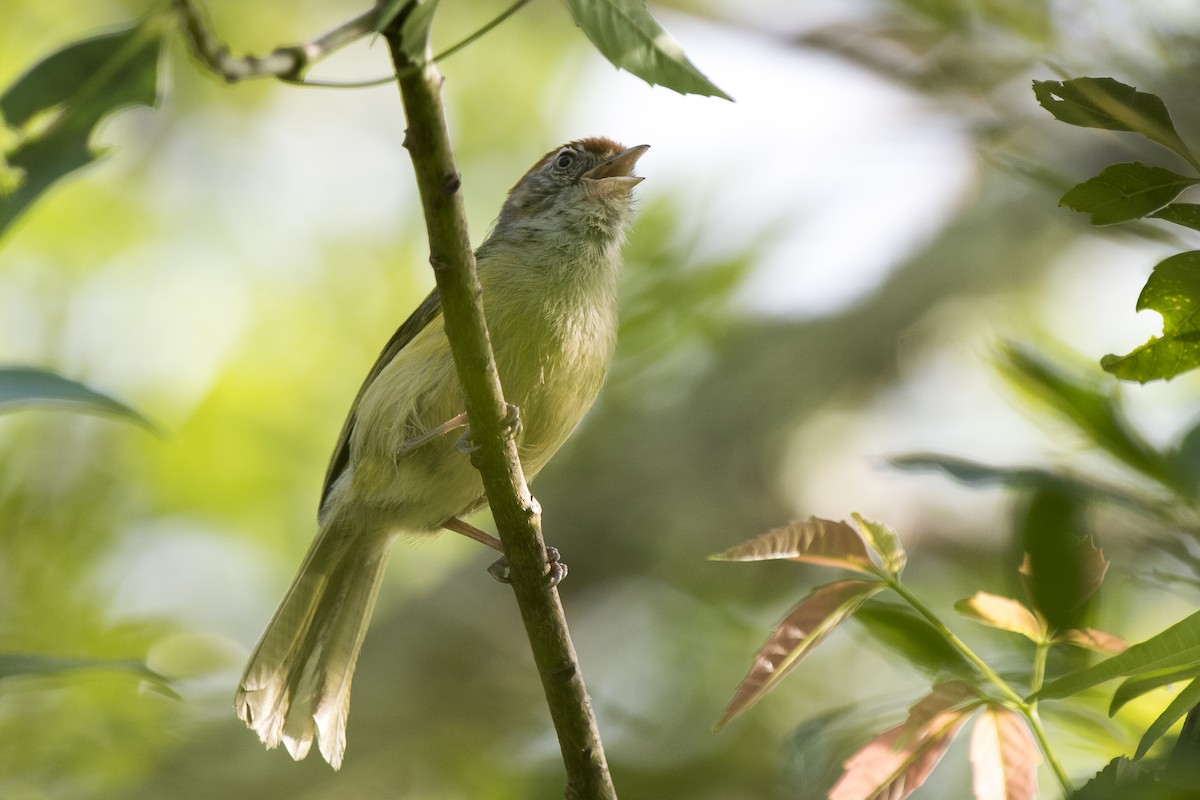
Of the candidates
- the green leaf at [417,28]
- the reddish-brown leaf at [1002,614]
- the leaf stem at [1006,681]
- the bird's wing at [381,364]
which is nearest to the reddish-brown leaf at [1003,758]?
the leaf stem at [1006,681]

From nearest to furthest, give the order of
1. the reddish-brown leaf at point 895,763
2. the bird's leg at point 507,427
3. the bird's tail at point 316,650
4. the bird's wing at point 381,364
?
the reddish-brown leaf at point 895,763 < the bird's leg at point 507,427 < the bird's tail at point 316,650 < the bird's wing at point 381,364

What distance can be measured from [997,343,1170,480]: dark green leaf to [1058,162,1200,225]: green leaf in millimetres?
504

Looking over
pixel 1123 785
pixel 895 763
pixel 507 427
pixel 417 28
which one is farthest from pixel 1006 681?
pixel 417 28

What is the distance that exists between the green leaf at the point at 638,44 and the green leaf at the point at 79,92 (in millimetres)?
671

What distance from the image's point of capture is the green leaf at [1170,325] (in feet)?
5.48

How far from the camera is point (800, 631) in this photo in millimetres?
2062

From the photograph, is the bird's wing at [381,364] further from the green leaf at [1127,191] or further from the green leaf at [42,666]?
the green leaf at [1127,191]

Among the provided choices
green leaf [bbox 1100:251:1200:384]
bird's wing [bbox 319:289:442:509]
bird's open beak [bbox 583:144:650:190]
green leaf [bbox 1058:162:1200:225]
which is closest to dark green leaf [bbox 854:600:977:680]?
green leaf [bbox 1100:251:1200:384]

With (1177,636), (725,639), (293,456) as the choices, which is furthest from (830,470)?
(1177,636)

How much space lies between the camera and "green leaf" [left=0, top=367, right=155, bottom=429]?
1440 millimetres

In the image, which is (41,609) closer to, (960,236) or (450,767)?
(450,767)

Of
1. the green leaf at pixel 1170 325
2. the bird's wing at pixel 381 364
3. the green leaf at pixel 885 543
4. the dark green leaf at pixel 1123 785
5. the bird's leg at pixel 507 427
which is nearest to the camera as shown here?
the dark green leaf at pixel 1123 785

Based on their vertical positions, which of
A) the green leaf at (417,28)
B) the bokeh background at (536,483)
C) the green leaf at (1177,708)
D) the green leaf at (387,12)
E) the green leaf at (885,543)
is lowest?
the bokeh background at (536,483)

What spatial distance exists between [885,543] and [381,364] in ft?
10.3
